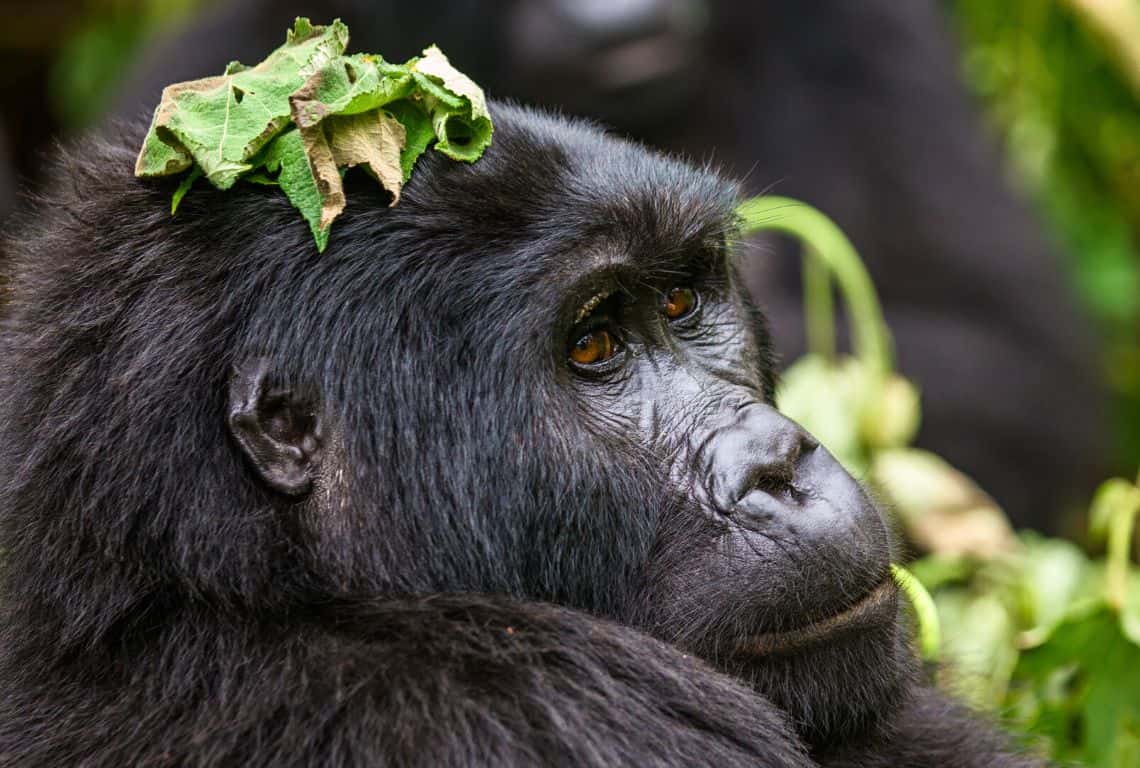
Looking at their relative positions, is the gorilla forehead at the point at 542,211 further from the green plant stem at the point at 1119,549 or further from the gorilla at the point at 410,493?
the green plant stem at the point at 1119,549

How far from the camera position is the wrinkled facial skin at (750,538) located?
7.42 feet

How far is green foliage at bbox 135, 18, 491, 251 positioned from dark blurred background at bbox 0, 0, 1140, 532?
13.4 feet

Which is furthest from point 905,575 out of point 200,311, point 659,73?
point 659,73

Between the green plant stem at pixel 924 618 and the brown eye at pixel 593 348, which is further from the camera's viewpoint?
the green plant stem at pixel 924 618

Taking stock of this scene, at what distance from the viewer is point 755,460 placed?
7.59 ft

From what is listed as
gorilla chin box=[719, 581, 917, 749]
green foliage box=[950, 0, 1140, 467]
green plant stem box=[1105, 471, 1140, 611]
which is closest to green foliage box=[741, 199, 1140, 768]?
green plant stem box=[1105, 471, 1140, 611]

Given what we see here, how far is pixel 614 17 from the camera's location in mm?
6523

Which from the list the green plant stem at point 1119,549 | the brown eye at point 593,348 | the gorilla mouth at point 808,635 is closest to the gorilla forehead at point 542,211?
the brown eye at point 593,348

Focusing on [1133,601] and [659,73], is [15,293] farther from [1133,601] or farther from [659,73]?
[659,73]

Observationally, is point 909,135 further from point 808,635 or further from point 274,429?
point 274,429

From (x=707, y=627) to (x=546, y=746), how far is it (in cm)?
36

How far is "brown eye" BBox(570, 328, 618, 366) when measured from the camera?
2.41 m

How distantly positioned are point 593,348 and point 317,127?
554mm

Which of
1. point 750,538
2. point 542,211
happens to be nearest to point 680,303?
point 542,211
